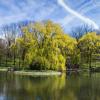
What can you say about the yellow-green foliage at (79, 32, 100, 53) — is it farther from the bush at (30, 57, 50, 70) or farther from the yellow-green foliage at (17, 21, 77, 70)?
the bush at (30, 57, 50, 70)

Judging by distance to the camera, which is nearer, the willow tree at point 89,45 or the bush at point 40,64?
the bush at point 40,64

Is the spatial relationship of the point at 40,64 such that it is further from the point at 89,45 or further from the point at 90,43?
the point at 89,45

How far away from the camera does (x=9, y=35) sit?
83.1 metres

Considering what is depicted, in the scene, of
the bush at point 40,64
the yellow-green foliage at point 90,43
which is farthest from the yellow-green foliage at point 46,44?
the yellow-green foliage at point 90,43

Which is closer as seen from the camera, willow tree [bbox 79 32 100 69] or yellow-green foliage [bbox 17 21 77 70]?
yellow-green foliage [bbox 17 21 77 70]

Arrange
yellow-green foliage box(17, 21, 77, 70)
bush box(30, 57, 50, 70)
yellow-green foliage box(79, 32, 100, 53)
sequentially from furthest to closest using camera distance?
yellow-green foliage box(79, 32, 100, 53) → yellow-green foliage box(17, 21, 77, 70) → bush box(30, 57, 50, 70)

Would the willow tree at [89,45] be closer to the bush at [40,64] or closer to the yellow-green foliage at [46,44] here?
the yellow-green foliage at [46,44]

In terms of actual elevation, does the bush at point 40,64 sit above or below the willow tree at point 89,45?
→ below

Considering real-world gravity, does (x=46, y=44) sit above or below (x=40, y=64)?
above

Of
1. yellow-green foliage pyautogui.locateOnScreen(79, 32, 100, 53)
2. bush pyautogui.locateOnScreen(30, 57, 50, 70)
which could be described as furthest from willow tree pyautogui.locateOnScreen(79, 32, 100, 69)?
bush pyautogui.locateOnScreen(30, 57, 50, 70)

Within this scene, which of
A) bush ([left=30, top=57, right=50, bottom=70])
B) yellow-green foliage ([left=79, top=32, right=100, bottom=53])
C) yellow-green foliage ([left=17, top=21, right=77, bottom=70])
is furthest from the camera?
yellow-green foliage ([left=79, top=32, right=100, bottom=53])

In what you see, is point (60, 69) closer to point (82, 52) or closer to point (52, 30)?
point (52, 30)

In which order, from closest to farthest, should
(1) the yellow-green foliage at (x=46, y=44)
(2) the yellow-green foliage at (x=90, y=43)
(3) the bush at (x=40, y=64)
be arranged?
(3) the bush at (x=40, y=64)
(1) the yellow-green foliage at (x=46, y=44)
(2) the yellow-green foliage at (x=90, y=43)

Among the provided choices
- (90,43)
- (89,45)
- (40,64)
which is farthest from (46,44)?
(89,45)
